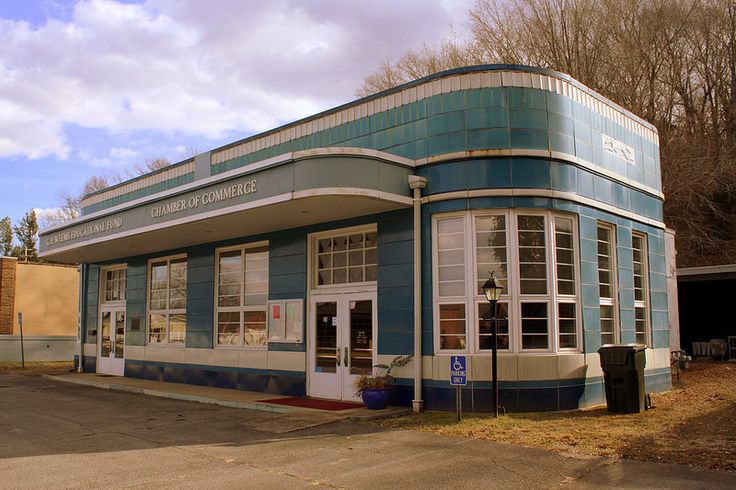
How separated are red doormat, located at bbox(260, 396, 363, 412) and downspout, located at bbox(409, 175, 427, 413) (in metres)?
1.27

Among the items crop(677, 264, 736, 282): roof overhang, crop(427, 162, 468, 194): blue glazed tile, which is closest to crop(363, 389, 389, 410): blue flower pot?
crop(427, 162, 468, 194): blue glazed tile

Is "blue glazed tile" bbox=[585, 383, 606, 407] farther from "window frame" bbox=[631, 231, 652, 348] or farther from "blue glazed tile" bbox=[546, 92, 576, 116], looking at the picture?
"blue glazed tile" bbox=[546, 92, 576, 116]

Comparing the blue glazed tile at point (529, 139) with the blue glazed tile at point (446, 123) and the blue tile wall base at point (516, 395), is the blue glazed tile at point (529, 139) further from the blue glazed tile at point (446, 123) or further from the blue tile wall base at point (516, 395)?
the blue tile wall base at point (516, 395)

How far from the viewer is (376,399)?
440 inches

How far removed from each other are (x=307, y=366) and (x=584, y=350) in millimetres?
5483

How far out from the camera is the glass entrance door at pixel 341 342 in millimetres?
12406

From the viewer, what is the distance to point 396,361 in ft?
37.8

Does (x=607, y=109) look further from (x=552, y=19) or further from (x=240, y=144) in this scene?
(x=552, y=19)

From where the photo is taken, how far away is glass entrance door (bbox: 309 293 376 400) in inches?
488

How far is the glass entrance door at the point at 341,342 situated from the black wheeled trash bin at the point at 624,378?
418 cm

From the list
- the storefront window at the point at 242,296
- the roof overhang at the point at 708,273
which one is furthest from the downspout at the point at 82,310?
the roof overhang at the point at 708,273

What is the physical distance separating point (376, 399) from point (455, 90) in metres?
5.69

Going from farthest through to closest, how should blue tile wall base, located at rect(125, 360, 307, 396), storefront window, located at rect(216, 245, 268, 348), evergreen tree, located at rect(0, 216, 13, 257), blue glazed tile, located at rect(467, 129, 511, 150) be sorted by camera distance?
1. evergreen tree, located at rect(0, 216, 13, 257)
2. storefront window, located at rect(216, 245, 268, 348)
3. blue tile wall base, located at rect(125, 360, 307, 396)
4. blue glazed tile, located at rect(467, 129, 511, 150)

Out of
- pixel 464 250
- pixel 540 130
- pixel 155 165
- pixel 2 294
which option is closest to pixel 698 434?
pixel 464 250
